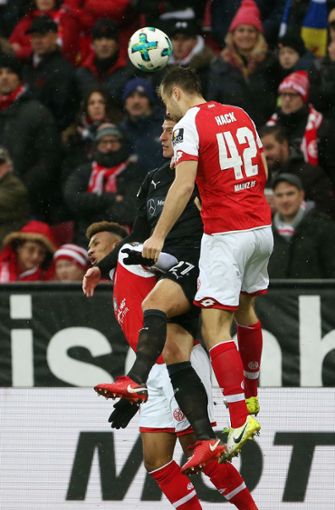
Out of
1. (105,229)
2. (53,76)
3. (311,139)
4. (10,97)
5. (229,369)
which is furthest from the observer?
(53,76)

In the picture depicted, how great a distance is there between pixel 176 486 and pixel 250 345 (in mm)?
904

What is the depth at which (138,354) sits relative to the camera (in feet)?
22.0

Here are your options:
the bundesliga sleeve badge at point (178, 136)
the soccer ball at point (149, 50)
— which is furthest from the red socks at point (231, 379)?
the soccer ball at point (149, 50)

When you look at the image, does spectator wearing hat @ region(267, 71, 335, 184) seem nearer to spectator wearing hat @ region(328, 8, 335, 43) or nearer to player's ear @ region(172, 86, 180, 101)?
spectator wearing hat @ region(328, 8, 335, 43)

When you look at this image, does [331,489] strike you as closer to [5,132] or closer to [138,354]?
[138,354]

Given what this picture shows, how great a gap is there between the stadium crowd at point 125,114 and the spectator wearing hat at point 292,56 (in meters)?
0.01

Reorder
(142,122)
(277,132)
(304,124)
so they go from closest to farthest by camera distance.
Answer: (277,132), (304,124), (142,122)

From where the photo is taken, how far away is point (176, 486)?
729cm

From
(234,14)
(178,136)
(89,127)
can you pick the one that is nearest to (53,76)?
(89,127)

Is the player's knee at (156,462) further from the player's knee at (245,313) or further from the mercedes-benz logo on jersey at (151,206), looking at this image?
the mercedes-benz logo on jersey at (151,206)

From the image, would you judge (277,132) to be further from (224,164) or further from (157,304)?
(157,304)

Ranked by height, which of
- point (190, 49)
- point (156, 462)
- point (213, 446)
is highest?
point (190, 49)

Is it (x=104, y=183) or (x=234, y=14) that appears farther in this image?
(x=234, y=14)

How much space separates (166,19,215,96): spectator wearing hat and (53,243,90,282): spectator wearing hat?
215cm
